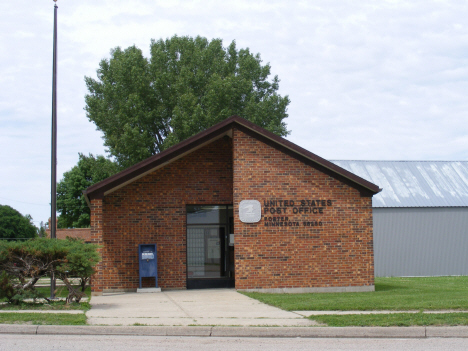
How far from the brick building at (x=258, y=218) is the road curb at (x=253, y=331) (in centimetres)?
624

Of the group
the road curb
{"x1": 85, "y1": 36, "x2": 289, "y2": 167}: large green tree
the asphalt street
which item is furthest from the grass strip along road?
{"x1": 85, "y1": 36, "x2": 289, "y2": 167}: large green tree

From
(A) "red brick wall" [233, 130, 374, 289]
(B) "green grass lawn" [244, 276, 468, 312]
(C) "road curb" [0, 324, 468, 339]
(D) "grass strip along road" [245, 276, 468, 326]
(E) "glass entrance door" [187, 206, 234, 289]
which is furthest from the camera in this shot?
(E) "glass entrance door" [187, 206, 234, 289]

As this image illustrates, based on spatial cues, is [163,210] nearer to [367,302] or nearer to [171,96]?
[367,302]

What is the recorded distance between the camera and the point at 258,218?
51.9 feet

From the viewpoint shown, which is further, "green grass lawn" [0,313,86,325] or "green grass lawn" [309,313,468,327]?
"green grass lawn" [0,313,86,325]

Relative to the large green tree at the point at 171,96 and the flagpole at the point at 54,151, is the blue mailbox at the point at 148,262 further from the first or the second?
the large green tree at the point at 171,96

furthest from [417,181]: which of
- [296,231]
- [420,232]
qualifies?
[296,231]

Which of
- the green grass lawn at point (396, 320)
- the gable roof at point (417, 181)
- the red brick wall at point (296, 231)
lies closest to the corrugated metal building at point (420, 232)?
the gable roof at point (417, 181)

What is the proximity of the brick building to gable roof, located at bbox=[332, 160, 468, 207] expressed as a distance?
14.4 meters

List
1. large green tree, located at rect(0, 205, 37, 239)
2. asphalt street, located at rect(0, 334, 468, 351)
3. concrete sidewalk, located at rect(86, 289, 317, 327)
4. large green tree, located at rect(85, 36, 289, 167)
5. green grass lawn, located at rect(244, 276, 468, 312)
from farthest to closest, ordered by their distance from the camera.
Answer: 1. large green tree, located at rect(0, 205, 37, 239)
2. large green tree, located at rect(85, 36, 289, 167)
3. green grass lawn, located at rect(244, 276, 468, 312)
4. concrete sidewalk, located at rect(86, 289, 317, 327)
5. asphalt street, located at rect(0, 334, 468, 351)

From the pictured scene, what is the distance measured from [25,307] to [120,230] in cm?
509

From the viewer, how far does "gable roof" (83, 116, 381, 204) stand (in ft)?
51.9

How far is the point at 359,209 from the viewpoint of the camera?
53.3 feet

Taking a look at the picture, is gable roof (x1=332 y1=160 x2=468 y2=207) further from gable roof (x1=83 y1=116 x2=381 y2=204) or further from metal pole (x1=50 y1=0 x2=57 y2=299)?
metal pole (x1=50 y1=0 x2=57 y2=299)
